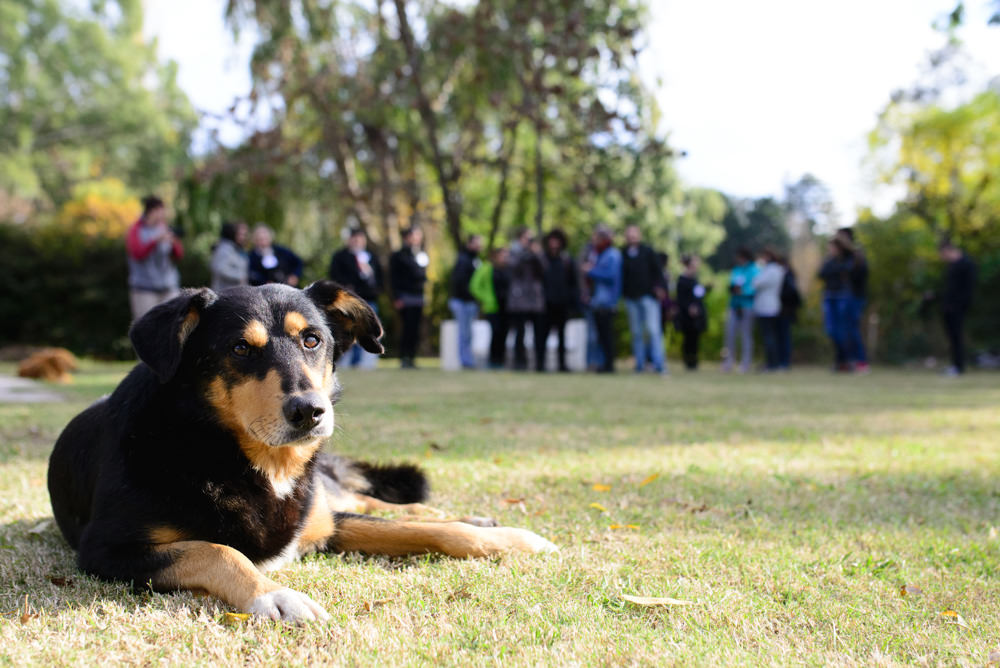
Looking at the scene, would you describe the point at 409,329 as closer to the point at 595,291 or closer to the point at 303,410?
the point at 595,291

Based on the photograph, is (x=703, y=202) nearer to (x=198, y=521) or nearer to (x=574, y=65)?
(x=574, y=65)

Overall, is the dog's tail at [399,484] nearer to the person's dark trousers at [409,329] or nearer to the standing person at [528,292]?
the standing person at [528,292]

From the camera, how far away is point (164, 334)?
2.71 meters

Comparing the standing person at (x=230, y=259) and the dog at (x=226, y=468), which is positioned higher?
the standing person at (x=230, y=259)

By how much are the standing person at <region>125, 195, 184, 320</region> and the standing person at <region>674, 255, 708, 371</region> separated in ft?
35.0

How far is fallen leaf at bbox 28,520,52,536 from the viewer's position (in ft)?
11.5

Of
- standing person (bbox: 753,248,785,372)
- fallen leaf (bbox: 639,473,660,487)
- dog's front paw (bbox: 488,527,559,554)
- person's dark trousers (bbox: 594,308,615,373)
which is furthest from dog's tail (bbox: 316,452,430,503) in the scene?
standing person (bbox: 753,248,785,372)

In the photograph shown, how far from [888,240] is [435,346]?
13.2m

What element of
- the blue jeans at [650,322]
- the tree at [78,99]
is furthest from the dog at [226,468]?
the tree at [78,99]

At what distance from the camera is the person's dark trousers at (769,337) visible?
647 inches

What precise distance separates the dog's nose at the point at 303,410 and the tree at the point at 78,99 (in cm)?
3918

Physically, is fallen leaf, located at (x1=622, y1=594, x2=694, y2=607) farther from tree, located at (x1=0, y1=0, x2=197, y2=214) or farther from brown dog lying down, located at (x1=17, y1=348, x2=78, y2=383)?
tree, located at (x1=0, y1=0, x2=197, y2=214)

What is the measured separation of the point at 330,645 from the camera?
2162mm

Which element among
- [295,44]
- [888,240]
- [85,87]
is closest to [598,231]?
[295,44]
